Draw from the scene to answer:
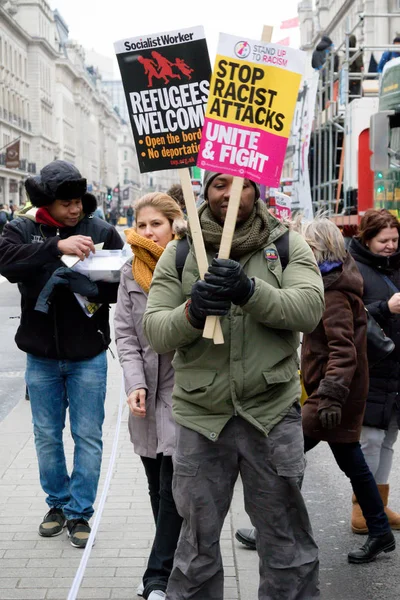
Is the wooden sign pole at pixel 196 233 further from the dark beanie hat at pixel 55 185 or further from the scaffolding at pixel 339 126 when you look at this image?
the scaffolding at pixel 339 126

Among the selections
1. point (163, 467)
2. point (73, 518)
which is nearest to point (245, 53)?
point (163, 467)

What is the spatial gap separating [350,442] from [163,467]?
3.63 ft

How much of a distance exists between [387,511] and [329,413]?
1058 mm

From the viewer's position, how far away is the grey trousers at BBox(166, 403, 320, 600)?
3361mm

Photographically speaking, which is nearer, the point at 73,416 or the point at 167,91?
the point at 167,91

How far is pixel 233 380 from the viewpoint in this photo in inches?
130

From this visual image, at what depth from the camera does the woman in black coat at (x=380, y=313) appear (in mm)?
5004

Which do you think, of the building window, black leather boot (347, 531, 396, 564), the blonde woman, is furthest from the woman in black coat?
the building window

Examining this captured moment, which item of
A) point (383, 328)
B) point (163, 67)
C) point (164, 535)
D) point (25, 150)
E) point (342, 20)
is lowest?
point (164, 535)

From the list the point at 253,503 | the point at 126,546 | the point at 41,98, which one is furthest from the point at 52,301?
the point at 41,98

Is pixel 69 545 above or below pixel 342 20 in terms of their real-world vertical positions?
below

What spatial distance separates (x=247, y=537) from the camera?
4.92m

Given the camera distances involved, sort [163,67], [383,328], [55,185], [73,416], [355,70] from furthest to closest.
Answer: [355,70] → [383,328] → [73,416] → [55,185] → [163,67]

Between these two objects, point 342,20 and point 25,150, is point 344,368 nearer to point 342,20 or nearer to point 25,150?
point 342,20
